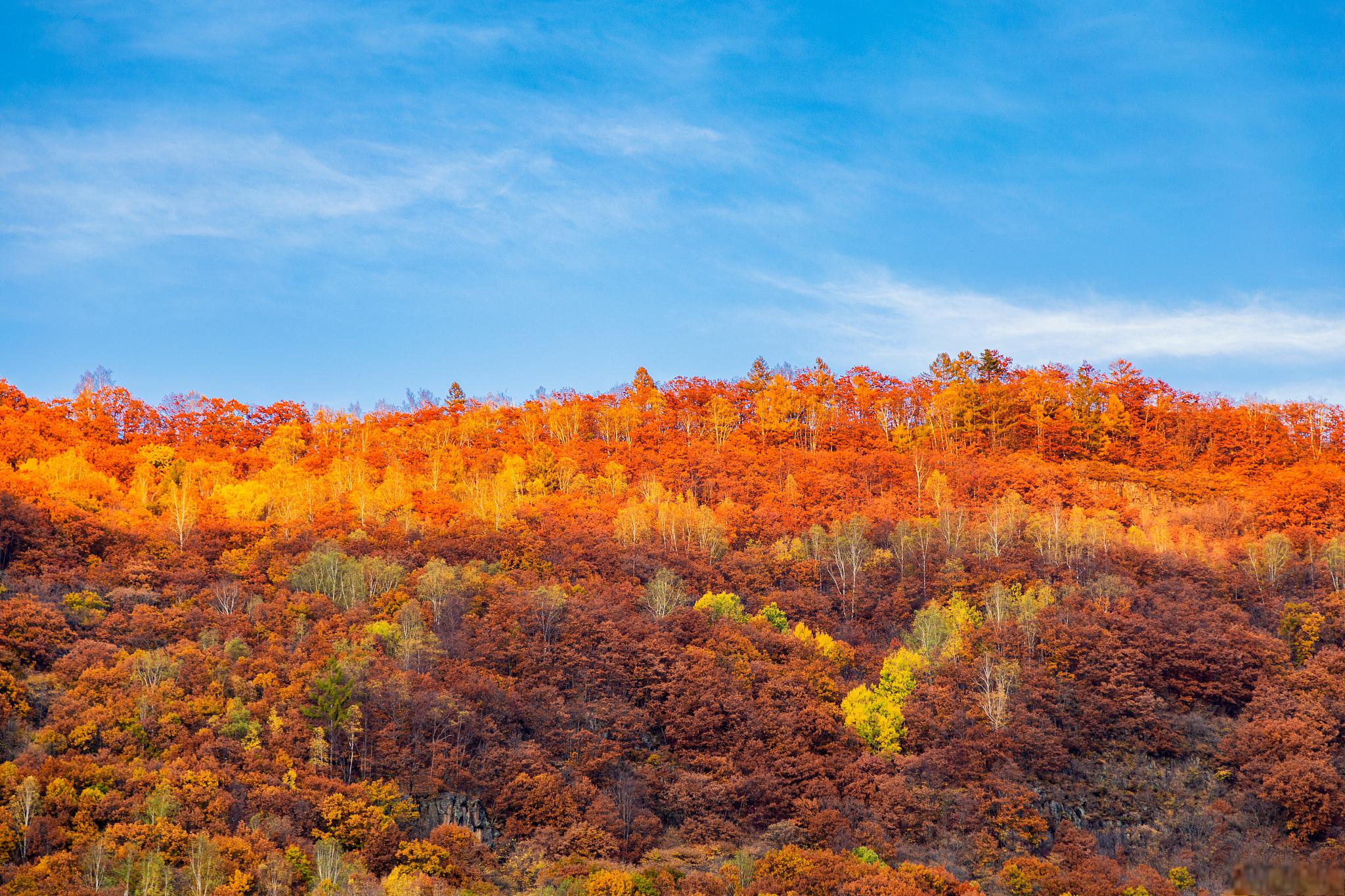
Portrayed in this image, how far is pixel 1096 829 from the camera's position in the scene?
166 feet

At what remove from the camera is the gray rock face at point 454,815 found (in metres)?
48.2

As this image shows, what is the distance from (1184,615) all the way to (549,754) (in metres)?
37.7

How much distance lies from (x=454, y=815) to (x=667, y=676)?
14.5 metres

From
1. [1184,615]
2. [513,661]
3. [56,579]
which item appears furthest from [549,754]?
[1184,615]

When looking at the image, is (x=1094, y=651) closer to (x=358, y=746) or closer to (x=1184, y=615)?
(x=1184, y=615)

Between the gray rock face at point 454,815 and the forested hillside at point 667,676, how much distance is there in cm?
20

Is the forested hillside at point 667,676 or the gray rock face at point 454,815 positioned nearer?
the forested hillside at point 667,676

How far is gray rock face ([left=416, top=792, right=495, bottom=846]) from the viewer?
158 feet

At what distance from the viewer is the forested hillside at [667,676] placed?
42.5 m

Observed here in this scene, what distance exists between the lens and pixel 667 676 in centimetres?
5819

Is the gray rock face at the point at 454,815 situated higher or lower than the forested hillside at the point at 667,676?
lower

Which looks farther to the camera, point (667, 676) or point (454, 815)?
point (667, 676)

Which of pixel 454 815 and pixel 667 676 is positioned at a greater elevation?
pixel 667 676

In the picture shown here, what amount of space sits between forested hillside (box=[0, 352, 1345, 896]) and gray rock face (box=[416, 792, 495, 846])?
20 centimetres
